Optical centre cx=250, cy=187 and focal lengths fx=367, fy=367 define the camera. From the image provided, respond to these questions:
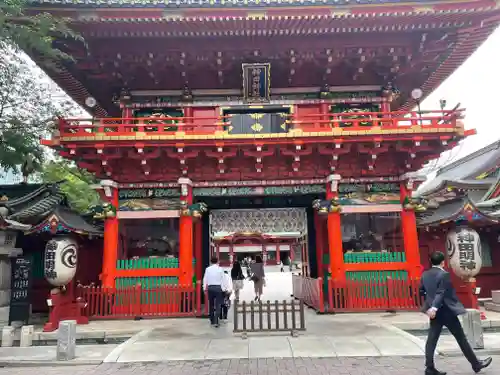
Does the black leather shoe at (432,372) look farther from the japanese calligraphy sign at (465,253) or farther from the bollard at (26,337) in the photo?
the bollard at (26,337)

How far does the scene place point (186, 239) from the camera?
11289mm

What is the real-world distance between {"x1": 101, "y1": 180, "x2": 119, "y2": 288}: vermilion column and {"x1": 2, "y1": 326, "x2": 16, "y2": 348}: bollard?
2.54 m

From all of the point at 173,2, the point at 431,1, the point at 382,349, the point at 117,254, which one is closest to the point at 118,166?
the point at 117,254

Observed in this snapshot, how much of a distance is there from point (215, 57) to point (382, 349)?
9.10m

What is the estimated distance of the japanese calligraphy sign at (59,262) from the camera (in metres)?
10.1

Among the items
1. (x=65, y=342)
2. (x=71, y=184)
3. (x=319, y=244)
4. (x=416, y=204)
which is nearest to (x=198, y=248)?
(x=319, y=244)

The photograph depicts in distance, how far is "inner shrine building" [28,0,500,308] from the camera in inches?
412

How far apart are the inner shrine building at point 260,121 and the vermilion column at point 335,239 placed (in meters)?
0.04

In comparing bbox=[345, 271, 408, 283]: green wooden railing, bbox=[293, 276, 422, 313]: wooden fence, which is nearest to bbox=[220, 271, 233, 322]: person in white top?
bbox=[293, 276, 422, 313]: wooden fence

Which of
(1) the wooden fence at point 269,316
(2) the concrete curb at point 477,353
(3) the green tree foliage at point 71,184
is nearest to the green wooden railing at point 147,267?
(1) the wooden fence at point 269,316

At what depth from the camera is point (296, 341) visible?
25.6ft

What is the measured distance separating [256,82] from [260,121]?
1258 millimetres

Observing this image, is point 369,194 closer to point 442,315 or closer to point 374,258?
point 374,258

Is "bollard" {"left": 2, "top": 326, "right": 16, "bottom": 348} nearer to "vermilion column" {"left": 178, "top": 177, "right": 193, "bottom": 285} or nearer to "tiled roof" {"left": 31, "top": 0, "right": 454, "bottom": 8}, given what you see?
"vermilion column" {"left": 178, "top": 177, "right": 193, "bottom": 285}
